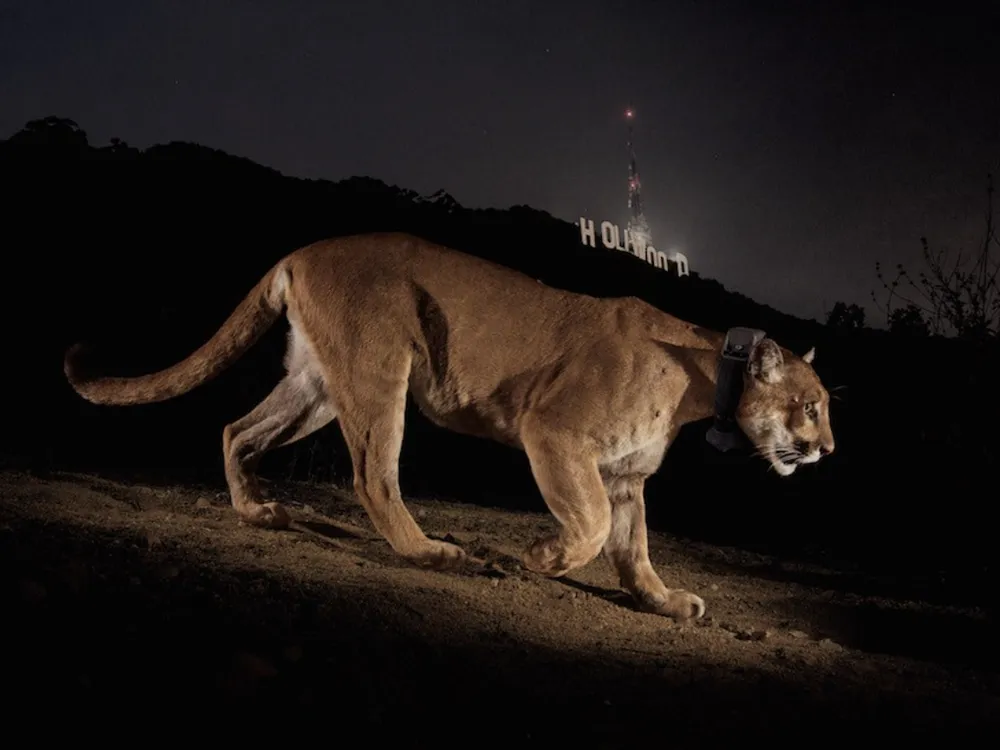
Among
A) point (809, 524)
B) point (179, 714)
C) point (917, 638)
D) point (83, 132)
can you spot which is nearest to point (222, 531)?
point (179, 714)

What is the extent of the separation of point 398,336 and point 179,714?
307 centimetres

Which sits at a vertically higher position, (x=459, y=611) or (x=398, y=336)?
(x=398, y=336)

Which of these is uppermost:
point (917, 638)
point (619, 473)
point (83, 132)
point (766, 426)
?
point (83, 132)

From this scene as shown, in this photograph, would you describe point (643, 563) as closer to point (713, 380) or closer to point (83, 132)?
point (713, 380)

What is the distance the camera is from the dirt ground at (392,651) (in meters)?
2.39

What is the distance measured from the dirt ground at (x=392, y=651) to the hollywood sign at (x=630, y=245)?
24.5 m

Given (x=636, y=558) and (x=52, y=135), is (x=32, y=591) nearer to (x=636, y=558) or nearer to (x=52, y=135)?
(x=636, y=558)

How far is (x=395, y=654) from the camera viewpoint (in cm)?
287

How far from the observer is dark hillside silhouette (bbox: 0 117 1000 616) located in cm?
963

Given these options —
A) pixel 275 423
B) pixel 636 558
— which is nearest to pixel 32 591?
pixel 275 423

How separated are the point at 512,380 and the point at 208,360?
76.8 inches

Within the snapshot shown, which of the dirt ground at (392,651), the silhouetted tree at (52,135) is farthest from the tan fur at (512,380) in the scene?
the silhouetted tree at (52,135)

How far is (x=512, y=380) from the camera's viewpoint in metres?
5.20

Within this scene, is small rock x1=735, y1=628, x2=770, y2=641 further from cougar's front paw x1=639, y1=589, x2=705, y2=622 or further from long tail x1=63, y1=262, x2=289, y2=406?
long tail x1=63, y1=262, x2=289, y2=406
